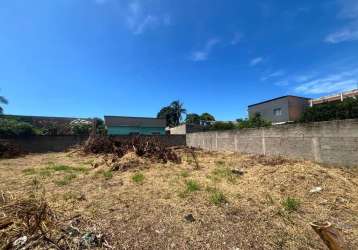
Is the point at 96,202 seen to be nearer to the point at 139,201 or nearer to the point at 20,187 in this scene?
the point at 139,201

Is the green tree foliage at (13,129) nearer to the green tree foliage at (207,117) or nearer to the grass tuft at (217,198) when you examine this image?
the grass tuft at (217,198)

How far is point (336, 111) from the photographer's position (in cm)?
1691

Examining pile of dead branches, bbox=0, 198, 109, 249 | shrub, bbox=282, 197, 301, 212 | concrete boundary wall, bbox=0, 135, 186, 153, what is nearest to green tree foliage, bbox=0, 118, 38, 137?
concrete boundary wall, bbox=0, 135, 186, 153

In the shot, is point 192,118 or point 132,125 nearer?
point 132,125

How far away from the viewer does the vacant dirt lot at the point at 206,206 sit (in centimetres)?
241

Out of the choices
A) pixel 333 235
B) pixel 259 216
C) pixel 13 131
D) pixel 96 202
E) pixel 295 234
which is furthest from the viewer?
pixel 13 131

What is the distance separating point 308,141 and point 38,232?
791cm

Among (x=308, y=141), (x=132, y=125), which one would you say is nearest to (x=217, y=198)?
(x=308, y=141)

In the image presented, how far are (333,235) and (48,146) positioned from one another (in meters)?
16.1

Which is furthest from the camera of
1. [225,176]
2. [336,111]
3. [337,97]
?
[337,97]

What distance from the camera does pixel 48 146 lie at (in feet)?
46.1

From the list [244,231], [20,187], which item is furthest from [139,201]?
[20,187]

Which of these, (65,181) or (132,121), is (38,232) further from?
(132,121)

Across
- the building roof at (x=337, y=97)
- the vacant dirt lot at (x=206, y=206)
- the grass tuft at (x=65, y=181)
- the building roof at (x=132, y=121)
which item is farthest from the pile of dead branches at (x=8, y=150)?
the building roof at (x=337, y=97)
